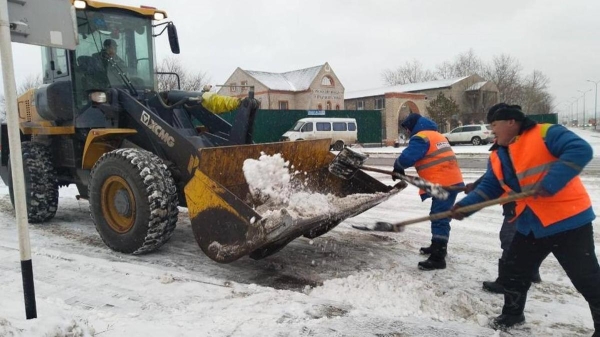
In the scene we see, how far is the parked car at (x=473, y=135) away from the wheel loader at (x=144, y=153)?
24.1 meters

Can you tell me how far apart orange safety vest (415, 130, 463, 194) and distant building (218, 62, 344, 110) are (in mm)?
35794

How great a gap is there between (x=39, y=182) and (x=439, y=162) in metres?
5.10

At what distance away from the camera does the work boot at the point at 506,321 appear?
3129 millimetres

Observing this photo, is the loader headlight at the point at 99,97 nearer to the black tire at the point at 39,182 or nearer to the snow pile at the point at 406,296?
the black tire at the point at 39,182

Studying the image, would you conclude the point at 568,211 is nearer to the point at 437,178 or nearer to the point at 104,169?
the point at 437,178

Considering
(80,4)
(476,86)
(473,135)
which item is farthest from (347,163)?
(476,86)

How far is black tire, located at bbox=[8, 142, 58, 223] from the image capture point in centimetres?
610

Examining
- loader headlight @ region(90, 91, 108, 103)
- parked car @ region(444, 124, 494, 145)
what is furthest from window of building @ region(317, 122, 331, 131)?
loader headlight @ region(90, 91, 108, 103)

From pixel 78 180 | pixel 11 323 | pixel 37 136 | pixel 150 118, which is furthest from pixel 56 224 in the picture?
pixel 11 323

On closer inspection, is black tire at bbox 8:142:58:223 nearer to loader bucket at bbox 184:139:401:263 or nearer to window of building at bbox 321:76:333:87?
loader bucket at bbox 184:139:401:263

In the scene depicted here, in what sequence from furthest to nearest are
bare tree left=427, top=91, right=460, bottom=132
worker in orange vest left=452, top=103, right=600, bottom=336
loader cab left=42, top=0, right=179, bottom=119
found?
1. bare tree left=427, top=91, right=460, bottom=132
2. loader cab left=42, top=0, right=179, bottom=119
3. worker in orange vest left=452, top=103, right=600, bottom=336

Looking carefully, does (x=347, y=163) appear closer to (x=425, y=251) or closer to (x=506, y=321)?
(x=425, y=251)

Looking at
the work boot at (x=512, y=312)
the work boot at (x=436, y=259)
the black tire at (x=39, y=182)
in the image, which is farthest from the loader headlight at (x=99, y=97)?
the work boot at (x=512, y=312)

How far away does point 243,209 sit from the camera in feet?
12.4
